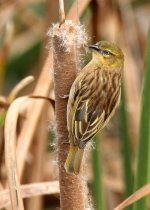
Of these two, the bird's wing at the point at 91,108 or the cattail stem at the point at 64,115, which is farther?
the bird's wing at the point at 91,108

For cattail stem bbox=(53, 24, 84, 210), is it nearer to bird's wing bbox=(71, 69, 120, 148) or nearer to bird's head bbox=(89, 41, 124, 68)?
bird's wing bbox=(71, 69, 120, 148)

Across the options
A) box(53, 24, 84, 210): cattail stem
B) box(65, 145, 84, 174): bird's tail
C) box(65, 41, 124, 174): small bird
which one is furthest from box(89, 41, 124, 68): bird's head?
box(65, 145, 84, 174): bird's tail

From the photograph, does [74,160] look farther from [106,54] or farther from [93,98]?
[106,54]

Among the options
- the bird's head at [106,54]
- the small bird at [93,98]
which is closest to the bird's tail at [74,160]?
the small bird at [93,98]

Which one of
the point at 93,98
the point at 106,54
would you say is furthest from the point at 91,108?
the point at 106,54

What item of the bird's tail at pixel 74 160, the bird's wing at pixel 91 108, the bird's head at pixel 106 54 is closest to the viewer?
the bird's tail at pixel 74 160

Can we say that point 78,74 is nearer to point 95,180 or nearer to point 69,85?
point 69,85

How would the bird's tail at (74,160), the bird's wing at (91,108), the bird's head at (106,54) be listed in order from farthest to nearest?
the bird's head at (106,54)
the bird's wing at (91,108)
the bird's tail at (74,160)

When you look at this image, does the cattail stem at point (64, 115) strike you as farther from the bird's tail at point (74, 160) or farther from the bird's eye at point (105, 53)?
the bird's eye at point (105, 53)
